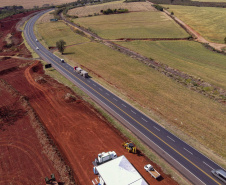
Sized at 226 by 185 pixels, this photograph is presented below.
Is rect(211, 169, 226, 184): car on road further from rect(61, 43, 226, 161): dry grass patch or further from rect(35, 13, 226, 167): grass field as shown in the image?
rect(61, 43, 226, 161): dry grass patch

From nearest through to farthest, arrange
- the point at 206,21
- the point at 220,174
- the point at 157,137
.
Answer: the point at 220,174 < the point at 157,137 < the point at 206,21

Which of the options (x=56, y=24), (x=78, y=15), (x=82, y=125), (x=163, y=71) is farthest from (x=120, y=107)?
(x=78, y=15)

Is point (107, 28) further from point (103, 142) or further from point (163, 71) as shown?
point (103, 142)

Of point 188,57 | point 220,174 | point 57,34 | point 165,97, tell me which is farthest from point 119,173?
point 57,34

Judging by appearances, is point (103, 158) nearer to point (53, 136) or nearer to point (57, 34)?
point (53, 136)

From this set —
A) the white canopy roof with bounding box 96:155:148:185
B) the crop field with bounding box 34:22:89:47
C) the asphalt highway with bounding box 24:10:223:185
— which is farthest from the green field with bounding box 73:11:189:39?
the white canopy roof with bounding box 96:155:148:185

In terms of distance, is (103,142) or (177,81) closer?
(103,142)
